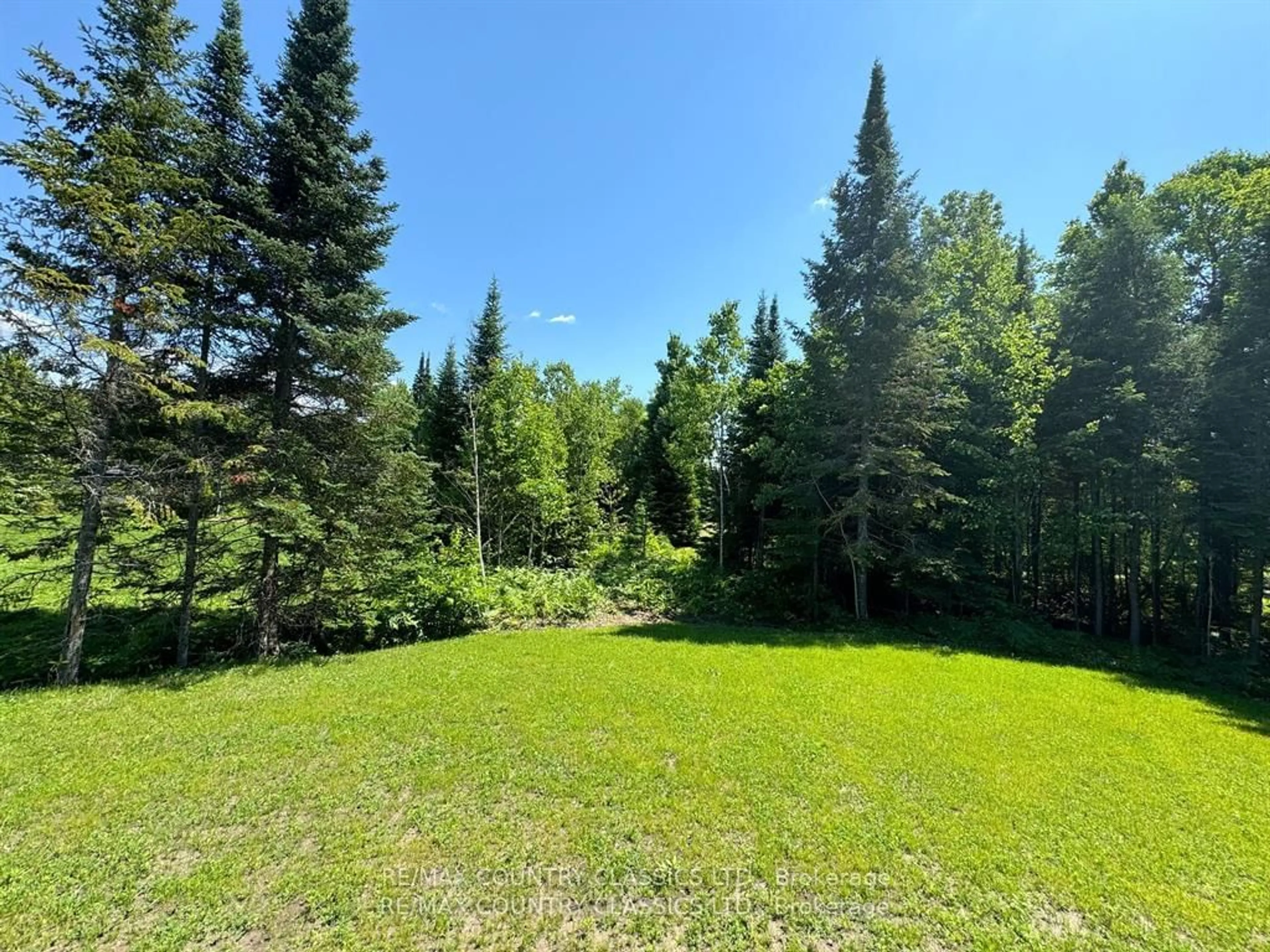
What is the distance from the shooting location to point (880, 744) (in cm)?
612

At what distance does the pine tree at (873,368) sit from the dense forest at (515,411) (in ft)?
0.30

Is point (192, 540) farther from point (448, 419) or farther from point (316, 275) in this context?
point (448, 419)

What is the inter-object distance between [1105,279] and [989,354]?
11.1ft

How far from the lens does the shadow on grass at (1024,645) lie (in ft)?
32.1

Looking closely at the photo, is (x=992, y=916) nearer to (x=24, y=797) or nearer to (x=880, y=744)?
(x=880, y=744)

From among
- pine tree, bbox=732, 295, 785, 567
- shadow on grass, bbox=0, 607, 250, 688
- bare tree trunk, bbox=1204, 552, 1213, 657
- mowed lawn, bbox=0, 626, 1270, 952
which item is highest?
pine tree, bbox=732, 295, 785, 567

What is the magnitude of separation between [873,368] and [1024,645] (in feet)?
25.0

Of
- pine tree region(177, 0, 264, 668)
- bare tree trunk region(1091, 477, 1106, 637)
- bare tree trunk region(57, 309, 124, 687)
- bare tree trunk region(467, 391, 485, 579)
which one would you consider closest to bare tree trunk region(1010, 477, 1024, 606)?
bare tree trunk region(1091, 477, 1106, 637)

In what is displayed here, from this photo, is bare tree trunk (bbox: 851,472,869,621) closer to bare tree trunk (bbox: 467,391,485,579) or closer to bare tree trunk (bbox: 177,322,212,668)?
bare tree trunk (bbox: 467,391,485,579)

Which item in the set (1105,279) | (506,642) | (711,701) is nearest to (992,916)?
(711,701)

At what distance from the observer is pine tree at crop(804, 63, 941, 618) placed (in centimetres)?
1304

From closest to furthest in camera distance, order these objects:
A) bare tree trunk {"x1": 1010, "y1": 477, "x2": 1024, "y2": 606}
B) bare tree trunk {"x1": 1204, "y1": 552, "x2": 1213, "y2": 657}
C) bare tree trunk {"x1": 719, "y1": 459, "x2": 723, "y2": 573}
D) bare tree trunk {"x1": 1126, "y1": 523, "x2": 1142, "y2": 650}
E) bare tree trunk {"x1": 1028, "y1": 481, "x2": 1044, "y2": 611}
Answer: bare tree trunk {"x1": 1204, "y1": 552, "x2": 1213, "y2": 657} < bare tree trunk {"x1": 1126, "y1": 523, "x2": 1142, "y2": 650} < bare tree trunk {"x1": 1010, "y1": 477, "x2": 1024, "y2": 606} < bare tree trunk {"x1": 1028, "y1": 481, "x2": 1044, "y2": 611} < bare tree trunk {"x1": 719, "y1": 459, "x2": 723, "y2": 573}

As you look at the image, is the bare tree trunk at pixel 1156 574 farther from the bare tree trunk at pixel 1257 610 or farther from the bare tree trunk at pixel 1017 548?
the bare tree trunk at pixel 1017 548

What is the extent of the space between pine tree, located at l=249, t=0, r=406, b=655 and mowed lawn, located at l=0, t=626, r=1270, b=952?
3.86 meters
